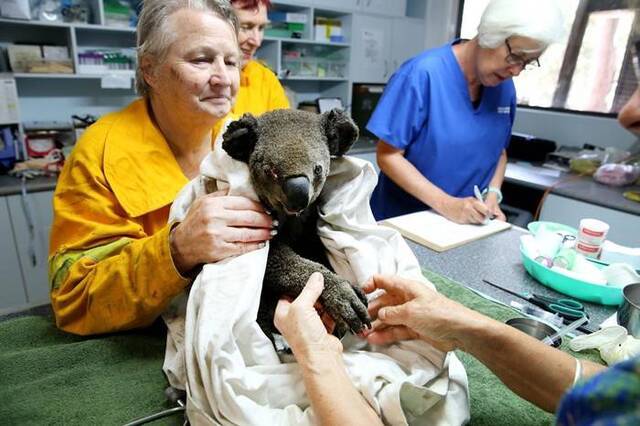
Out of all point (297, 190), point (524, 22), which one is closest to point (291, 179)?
point (297, 190)

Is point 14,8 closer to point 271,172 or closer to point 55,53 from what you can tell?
point 55,53

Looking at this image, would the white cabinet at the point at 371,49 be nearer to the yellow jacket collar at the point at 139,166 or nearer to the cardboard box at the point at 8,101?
the cardboard box at the point at 8,101

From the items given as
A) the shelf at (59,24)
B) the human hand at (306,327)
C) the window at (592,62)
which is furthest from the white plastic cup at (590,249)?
the shelf at (59,24)

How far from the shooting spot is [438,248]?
1.36 metres

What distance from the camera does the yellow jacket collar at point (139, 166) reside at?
95 cm

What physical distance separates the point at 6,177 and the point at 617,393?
9.69ft

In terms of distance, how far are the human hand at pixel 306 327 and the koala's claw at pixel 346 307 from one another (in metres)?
0.03

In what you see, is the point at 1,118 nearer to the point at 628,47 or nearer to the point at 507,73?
the point at 507,73

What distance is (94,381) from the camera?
80 centimetres

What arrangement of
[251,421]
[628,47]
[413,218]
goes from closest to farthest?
[251,421] < [413,218] < [628,47]

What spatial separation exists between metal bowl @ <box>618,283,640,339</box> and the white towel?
1.47 feet

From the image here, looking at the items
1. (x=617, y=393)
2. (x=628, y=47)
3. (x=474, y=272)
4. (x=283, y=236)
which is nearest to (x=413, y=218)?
(x=474, y=272)

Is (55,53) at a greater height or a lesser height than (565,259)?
greater

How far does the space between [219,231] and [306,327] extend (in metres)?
0.24
